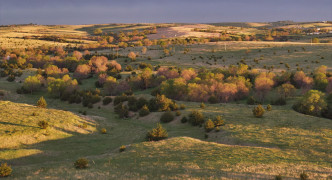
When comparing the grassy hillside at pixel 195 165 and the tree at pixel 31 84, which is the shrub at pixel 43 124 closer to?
the grassy hillside at pixel 195 165

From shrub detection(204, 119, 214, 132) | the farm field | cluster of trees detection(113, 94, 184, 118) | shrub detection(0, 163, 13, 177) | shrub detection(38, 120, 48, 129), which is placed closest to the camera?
Result: shrub detection(0, 163, 13, 177)

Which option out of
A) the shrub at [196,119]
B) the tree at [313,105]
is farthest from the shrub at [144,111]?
the tree at [313,105]

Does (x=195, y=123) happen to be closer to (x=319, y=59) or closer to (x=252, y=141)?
(x=252, y=141)

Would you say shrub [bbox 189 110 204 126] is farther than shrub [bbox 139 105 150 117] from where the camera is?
No

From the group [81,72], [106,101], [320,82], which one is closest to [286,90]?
[320,82]

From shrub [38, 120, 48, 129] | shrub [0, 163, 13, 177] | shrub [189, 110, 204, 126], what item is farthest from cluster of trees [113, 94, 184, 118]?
shrub [0, 163, 13, 177]

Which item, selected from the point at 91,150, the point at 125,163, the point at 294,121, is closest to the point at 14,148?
the point at 91,150

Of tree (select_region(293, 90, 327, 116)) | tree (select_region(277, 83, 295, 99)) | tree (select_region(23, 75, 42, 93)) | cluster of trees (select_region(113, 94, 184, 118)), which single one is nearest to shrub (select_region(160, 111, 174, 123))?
cluster of trees (select_region(113, 94, 184, 118))

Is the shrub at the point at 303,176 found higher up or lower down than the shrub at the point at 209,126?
higher up

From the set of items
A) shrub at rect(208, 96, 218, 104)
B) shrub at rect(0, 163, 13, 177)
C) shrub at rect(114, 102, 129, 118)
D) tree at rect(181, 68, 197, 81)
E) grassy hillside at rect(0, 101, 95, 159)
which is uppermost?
tree at rect(181, 68, 197, 81)

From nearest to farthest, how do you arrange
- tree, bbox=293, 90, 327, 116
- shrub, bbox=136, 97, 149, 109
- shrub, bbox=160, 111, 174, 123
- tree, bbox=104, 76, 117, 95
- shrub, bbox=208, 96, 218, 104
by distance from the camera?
shrub, bbox=160, 111, 174, 123, tree, bbox=293, 90, 327, 116, shrub, bbox=136, 97, 149, 109, shrub, bbox=208, 96, 218, 104, tree, bbox=104, 76, 117, 95

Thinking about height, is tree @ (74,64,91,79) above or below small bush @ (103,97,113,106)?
above

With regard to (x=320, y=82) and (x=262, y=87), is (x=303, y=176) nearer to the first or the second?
(x=262, y=87)

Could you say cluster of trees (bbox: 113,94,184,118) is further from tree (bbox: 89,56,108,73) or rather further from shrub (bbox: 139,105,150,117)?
tree (bbox: 89,56,108,73)
